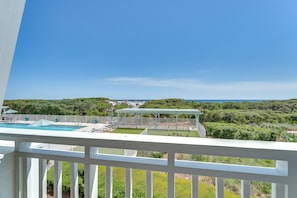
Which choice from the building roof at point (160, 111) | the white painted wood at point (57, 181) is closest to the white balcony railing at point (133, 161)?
the white painted wood at point (57, 181)

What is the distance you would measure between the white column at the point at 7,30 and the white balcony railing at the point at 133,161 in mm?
364

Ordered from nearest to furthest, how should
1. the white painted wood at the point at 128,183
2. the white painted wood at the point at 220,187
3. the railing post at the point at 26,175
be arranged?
the white painted wood at the point at 220,187
the white painted wood at the point at 128,183
the railing post at the point at 26,175

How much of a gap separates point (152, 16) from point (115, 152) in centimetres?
75

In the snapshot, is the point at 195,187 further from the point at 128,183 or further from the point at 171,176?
the point at 128,183

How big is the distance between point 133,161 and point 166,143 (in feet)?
0.69

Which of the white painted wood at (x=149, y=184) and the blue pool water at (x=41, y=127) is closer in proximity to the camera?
the white painted wood at (x=149, y=184)

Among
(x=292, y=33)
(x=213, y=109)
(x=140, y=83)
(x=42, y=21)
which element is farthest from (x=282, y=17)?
(x=42, y=21)

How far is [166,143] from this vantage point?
96cm

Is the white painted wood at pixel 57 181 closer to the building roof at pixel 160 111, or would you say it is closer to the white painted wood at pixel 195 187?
the building roof at pixel 160 111

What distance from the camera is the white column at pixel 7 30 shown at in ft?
3.16

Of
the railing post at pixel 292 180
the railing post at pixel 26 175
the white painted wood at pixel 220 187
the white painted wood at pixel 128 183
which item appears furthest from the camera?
the railing post at pixel 26 175

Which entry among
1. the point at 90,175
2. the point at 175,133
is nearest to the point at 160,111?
the point at 175,133

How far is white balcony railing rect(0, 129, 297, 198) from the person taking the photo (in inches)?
34.2

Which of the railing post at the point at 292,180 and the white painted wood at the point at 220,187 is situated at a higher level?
the railing post at the point at 292,180
